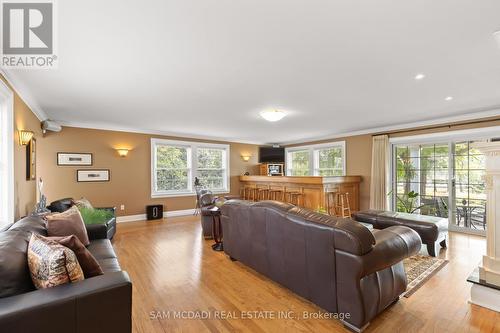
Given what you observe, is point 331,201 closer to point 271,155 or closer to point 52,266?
point 271,155

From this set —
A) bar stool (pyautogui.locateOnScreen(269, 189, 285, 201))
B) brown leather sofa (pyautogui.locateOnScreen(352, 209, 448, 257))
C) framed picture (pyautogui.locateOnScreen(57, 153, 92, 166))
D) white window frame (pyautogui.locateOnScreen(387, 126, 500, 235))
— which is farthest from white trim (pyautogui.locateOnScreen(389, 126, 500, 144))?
framed picture (pyautogui.locateOnScreen(57, 153, 92, 166))

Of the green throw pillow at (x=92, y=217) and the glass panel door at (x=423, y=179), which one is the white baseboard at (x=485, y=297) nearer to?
the glass panel door at (x=423, y=179)

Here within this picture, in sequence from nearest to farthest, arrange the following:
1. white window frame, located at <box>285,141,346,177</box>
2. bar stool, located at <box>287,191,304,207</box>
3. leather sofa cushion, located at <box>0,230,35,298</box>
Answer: leather sofa cushion, located at <box>0,230,35,298</box> → bar stool, located at <box>287,191,304,207</box> → white window frame, located at <box>285,141,346,177</box>

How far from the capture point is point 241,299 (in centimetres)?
240

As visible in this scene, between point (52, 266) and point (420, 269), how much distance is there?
3965mm

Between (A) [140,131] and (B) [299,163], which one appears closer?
(A) [140,131]

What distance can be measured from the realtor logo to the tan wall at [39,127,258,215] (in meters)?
3.34

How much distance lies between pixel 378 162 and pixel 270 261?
4881mm

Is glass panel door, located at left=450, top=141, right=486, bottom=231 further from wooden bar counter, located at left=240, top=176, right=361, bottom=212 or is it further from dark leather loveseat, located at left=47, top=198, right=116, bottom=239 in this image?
dark leather loveseat, located at left=47, top=198, right=116, bottom=239

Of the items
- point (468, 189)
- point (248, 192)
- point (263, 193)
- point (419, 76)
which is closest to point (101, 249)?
point (419, 76)

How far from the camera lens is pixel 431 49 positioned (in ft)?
7.54

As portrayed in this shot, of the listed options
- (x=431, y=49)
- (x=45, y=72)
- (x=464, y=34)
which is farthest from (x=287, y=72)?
(x=45, y=72)

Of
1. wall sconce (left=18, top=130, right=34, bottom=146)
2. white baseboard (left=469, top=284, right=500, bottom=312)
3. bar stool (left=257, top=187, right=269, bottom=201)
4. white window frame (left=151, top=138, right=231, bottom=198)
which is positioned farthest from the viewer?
bar stool (left=257, top=187, right=269, bottom=201)

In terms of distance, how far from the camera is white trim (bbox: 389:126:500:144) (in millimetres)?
4609
